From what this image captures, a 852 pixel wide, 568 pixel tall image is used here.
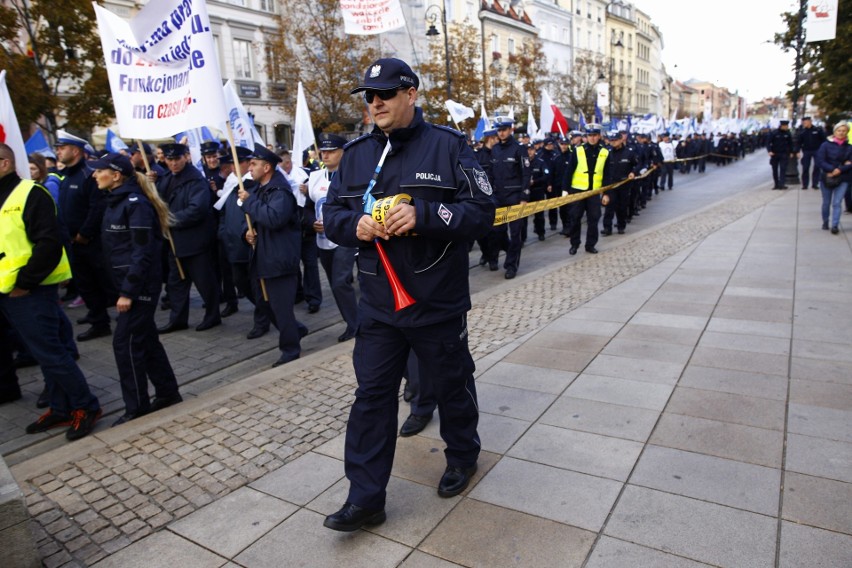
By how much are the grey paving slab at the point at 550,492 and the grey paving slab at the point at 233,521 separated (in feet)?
3.44

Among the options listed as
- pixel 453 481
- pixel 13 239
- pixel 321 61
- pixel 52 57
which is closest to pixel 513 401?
pixel 453 481

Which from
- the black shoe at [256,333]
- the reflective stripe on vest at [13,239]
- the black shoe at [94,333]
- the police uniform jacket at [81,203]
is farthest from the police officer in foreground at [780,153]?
the reflective stripe on vest at [13,239]

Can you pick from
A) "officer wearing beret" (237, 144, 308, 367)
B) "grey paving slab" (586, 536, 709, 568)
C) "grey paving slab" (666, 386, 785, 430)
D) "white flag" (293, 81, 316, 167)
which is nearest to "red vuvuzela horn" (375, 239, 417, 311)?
"grey paving slab" (586, 536, 709, 568)

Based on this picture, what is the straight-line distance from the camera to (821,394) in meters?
4.36

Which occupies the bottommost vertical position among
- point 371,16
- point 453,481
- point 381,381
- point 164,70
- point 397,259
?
point 453,481

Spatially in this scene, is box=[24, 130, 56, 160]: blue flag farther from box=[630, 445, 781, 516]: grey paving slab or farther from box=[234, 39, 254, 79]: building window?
box=[234, 39, 254, 79]: building window

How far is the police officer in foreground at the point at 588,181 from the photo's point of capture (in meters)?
10.8

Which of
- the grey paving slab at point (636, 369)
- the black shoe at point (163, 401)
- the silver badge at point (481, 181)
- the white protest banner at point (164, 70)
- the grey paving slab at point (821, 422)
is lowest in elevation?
the black shoe at point (163, 401)

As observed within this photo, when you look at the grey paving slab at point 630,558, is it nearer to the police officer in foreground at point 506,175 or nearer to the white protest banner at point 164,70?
the white protest banner at point 164,70

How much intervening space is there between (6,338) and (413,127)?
453 cm

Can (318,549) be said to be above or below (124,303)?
below

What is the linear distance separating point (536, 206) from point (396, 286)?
7887 mm

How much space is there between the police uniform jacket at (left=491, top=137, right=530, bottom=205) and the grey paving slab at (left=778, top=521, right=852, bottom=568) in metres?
7.44

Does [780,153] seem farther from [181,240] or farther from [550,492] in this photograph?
[550,492]
